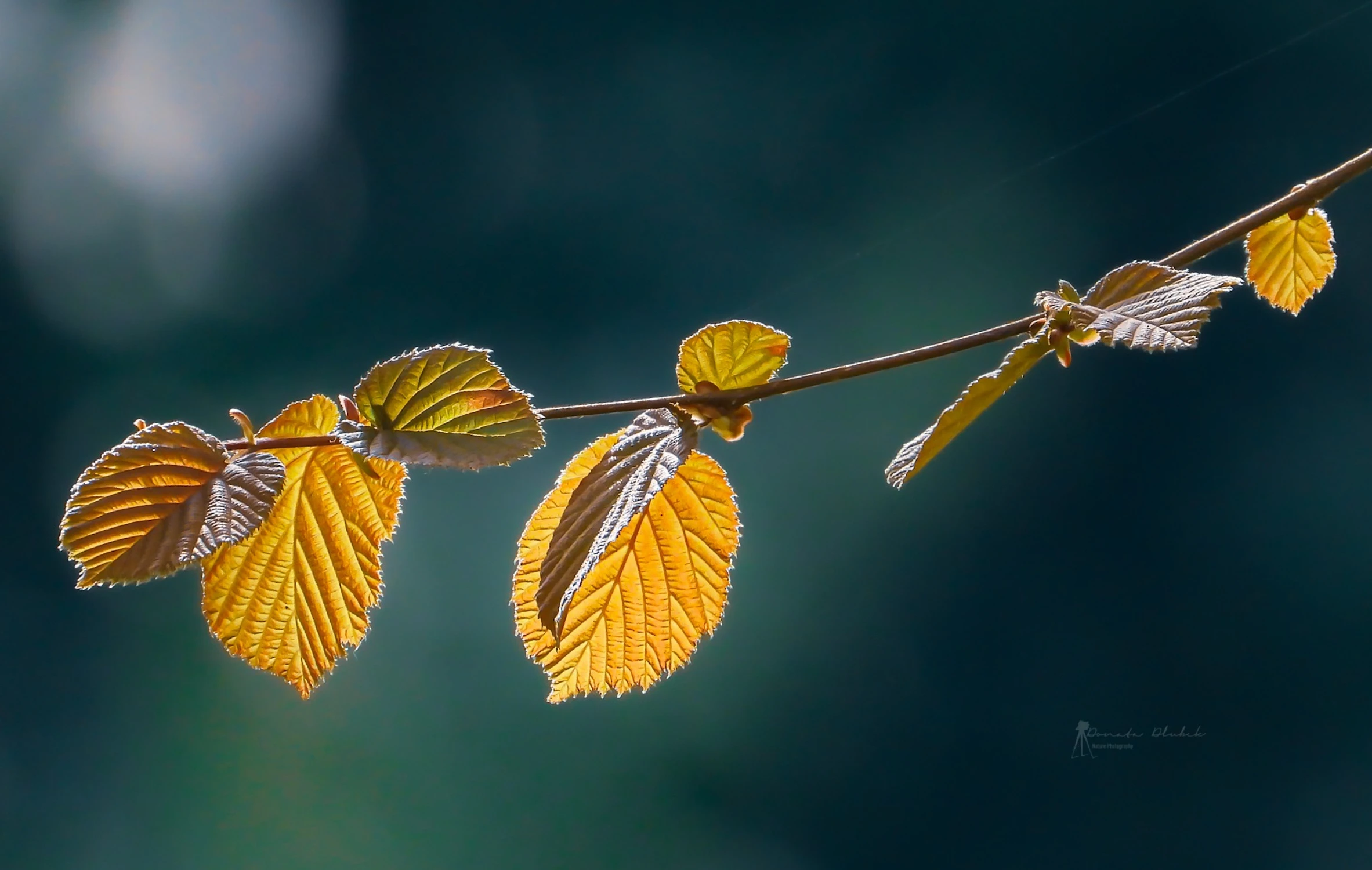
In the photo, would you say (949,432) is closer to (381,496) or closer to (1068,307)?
(1068,307)

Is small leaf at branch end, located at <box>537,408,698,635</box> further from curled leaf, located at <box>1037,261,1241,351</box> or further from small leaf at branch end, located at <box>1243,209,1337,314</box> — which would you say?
small leaf at branch end, located at <box>1243,209,1337,314</box>

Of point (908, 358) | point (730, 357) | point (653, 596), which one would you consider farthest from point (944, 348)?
point (653, 596)

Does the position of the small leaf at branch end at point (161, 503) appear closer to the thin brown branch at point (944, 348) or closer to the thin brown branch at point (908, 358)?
the thin brown branch at point (908, 358)

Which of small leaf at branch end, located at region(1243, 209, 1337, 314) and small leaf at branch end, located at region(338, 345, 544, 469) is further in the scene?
small leaf at branch end, located at region(1243, 209, 1337, 314)

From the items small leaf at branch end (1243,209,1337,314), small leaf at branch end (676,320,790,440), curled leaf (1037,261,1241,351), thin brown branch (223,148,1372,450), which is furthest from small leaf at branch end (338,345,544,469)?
small leaf at branch end (1243,209,1337,314)

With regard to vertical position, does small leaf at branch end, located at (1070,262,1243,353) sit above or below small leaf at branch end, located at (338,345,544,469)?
above

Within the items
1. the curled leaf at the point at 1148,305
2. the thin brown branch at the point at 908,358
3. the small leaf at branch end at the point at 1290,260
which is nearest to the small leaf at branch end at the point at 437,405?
the thin brown branch at the point at 908,358
